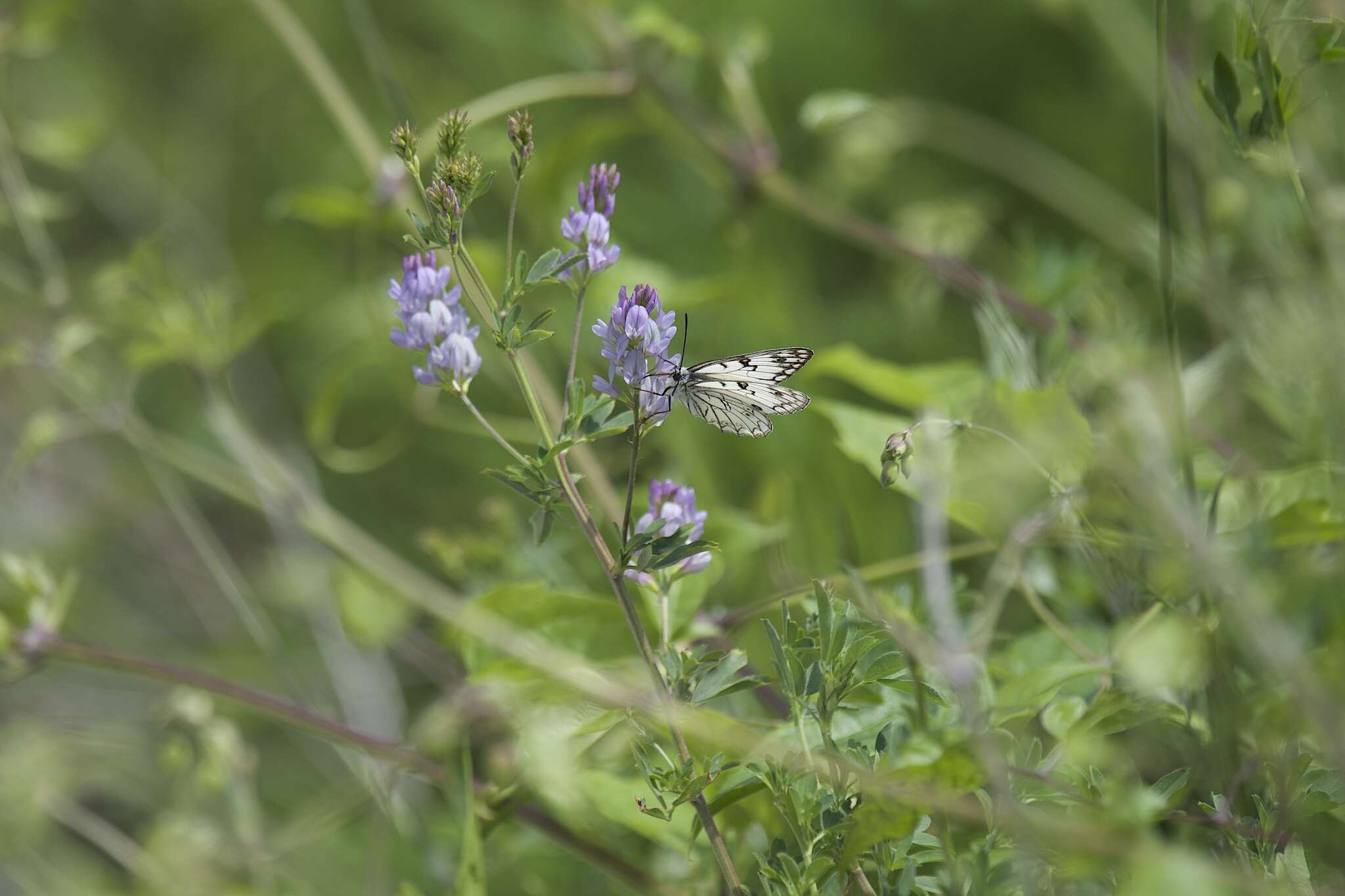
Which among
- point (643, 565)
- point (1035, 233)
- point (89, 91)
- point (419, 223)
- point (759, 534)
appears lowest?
point (1035, 233)

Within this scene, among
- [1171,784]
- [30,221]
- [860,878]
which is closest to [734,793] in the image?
[860,878]

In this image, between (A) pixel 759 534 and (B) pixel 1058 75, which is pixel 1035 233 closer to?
(B) pixel 1058 75

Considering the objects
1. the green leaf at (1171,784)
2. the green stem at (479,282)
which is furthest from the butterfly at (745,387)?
the green leaf at (1171,784)

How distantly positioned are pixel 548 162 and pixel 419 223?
1.32 feet

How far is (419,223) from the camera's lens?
37cm

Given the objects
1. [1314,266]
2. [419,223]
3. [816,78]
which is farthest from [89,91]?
[1314,266]

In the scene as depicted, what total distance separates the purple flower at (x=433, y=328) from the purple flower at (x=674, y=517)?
9 centimetres

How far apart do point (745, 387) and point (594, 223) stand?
0.11m

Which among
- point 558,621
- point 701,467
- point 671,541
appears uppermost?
point 671,541

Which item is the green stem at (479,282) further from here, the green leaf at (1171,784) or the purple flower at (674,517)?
the green leaf at (1171,784)

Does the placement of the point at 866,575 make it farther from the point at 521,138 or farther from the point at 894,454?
the point at 521,138

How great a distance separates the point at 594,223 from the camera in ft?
1.28

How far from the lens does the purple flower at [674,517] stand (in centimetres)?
41

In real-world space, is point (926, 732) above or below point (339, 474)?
above
